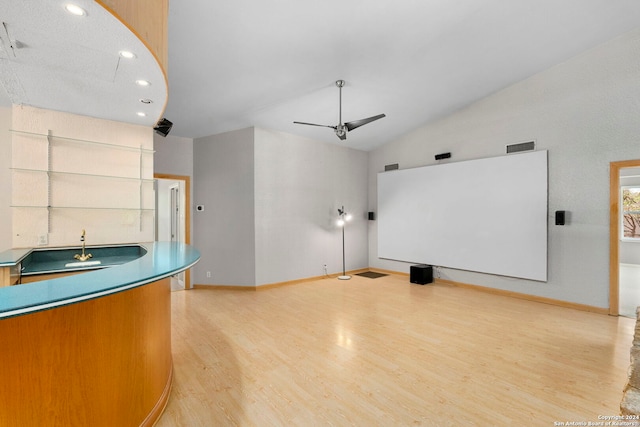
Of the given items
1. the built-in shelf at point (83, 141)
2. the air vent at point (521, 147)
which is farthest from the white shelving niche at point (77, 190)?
the air vent at point (521, 147)

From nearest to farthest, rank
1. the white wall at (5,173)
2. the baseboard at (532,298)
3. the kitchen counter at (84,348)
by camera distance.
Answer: the kitchen counter at (84,348)
the white wall at (5,173)
the baseboard at (532,298)

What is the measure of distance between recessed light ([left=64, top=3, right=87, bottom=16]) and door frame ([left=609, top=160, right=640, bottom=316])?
6205mm

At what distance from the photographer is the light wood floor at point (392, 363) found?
2.22 metres

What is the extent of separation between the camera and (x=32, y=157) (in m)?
3.30

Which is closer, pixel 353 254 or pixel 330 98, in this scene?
pixel 330 98

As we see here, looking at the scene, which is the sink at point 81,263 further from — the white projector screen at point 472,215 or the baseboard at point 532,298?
the baseboard at point 532,298

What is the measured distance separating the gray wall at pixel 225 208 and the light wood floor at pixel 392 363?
2.79 feet

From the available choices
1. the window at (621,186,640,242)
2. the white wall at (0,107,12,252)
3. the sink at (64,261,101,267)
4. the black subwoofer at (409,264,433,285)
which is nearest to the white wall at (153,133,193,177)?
the white wall at (0,107,12,252)

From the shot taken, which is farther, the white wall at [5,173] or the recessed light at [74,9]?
the white wall at [5,173]

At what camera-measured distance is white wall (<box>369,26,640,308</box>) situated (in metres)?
Answer: 4.30

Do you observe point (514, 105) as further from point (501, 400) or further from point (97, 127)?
point (97, 127)

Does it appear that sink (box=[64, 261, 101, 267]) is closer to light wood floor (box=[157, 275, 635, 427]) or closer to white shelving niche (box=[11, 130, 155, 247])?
white shelving niche (box=[11, 130, 155, 247])

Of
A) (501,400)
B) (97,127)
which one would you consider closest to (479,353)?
(501,400)

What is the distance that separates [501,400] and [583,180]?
4015 mm
